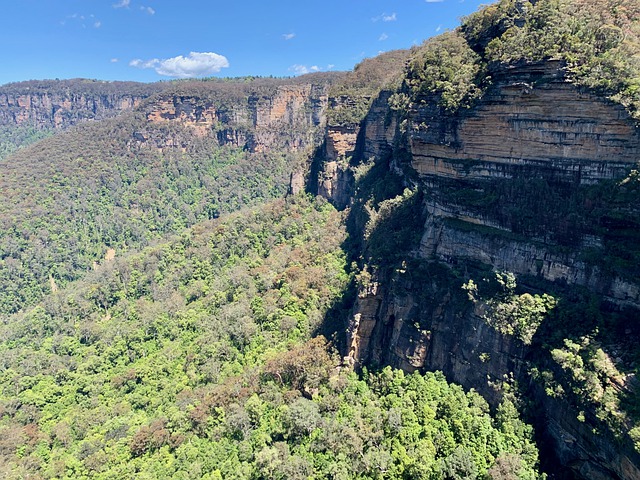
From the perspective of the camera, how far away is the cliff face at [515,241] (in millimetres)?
19422

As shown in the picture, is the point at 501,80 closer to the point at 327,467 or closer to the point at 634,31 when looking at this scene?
the point at 634,31

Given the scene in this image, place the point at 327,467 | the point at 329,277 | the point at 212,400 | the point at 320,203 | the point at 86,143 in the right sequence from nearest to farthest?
the point at 327,467
the point at 212,400
the point at 329,277
the point at 320,203
the point at 86,143

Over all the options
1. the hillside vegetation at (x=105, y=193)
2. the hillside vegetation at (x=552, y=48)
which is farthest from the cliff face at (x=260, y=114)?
the hillside vegetation at (x=552, y=48)

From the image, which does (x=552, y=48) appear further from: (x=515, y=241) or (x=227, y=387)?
(x=227, y=387)

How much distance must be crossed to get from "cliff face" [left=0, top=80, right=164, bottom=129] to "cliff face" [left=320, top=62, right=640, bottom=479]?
608 ft

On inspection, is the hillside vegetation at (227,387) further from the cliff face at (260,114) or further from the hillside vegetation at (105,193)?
the cliff face at (260,114)

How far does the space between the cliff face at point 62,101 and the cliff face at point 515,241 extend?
7291 inches

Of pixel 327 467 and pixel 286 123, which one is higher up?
pixel 286 123

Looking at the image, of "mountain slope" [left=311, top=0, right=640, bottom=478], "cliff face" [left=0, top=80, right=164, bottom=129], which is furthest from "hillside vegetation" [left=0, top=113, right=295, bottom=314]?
"mountain slope" [left=311, top=0, right=640, bottom=478]

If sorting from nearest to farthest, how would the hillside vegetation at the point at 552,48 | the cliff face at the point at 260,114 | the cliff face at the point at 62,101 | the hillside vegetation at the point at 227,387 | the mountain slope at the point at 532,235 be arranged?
the mountain slope at the point at 532,235 → the hillside vegetation at the point at 552,48 → the hillside vegetation at the point at 227,387 → the cliff face at the point at 260,114 → the cliff face at the point at 62,101

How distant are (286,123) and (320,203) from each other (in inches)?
2489

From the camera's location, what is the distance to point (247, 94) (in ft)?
411

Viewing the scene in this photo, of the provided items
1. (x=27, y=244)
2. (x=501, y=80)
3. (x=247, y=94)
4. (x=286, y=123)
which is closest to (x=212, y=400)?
(x=501, y=80)

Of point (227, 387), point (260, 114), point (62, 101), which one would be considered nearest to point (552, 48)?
point (227, 387)
